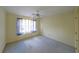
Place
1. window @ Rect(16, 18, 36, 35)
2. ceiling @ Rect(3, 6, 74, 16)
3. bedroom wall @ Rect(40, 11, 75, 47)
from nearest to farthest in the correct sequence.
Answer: ceiling @ Rect(3, 6, 74, 16), window @ Rect(16, 18, 36, 35), bedroom wall @ Rect(40, 11, 75, 47)

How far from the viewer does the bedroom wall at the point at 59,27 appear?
119 inches

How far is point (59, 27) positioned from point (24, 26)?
1419 millimetres

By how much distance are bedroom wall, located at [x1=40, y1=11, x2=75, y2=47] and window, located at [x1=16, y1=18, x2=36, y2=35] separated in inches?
14.4

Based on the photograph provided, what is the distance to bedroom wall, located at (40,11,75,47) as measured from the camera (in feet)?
9.93

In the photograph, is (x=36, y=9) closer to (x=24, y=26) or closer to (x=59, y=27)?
(x=24, y=26)

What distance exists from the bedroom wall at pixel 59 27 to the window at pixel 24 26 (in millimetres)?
365

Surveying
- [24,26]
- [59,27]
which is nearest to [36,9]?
[24,26]

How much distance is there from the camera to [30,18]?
9.71ft
